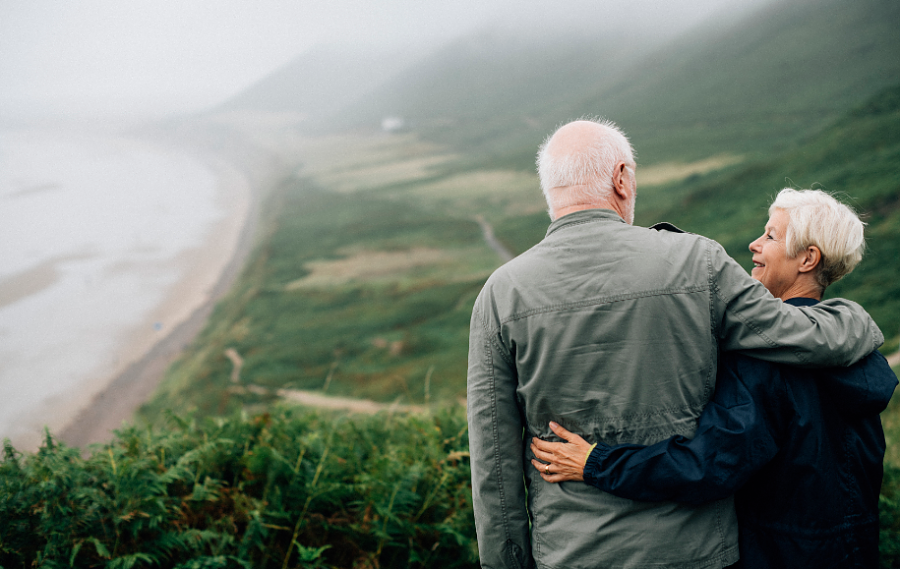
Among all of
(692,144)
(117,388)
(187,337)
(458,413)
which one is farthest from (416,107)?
(458,413)

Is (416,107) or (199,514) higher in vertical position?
(416,107)

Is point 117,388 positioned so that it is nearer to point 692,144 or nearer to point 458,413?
point 458,413

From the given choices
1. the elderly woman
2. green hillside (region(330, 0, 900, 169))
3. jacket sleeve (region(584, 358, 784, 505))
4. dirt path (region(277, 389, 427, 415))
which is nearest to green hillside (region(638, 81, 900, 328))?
green hillside (region(330, 0, 900, 169))

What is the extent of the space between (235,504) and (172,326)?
20.0 metres

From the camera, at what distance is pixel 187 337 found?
1997 centimetres

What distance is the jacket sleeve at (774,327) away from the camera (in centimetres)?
156

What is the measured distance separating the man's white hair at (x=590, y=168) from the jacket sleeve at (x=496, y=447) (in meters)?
0.43

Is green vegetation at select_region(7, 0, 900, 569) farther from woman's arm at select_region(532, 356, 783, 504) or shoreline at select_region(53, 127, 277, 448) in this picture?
woman's arm at select_region(532, 356, 783, 504)

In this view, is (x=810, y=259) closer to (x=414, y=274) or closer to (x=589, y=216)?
(x=589, y=216)

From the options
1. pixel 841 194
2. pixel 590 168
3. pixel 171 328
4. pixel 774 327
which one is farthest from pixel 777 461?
pixel 171 328

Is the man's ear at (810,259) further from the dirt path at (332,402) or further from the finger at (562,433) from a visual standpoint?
the dirt path at (332,402)

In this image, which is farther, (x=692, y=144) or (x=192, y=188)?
(x=192, y=188)

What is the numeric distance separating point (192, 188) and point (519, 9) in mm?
34808

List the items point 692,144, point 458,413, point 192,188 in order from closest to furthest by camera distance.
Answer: point 458,413 → point 692,144 → point 192,188
